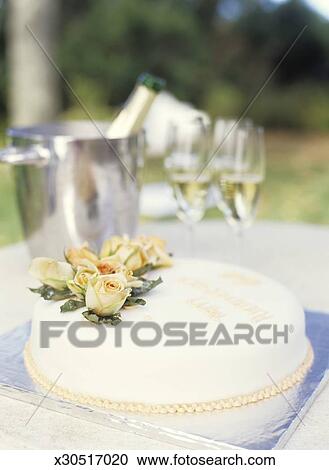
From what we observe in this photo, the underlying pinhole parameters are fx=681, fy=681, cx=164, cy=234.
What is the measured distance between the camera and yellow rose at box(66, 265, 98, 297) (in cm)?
91

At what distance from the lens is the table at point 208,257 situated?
0.79 meters

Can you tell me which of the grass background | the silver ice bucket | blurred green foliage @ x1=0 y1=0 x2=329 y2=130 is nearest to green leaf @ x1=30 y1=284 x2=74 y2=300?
the silver ice bucket

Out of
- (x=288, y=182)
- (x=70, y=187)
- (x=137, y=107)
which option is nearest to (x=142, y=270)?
(x=70, y=187)

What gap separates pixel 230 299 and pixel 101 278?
0.22 meters

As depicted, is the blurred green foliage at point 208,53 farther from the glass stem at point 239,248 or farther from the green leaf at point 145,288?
the green leaf at point 145,288

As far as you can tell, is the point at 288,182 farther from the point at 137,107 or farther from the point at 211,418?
the point at 211,418

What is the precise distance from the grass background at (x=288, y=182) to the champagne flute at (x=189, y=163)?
99.8 inches

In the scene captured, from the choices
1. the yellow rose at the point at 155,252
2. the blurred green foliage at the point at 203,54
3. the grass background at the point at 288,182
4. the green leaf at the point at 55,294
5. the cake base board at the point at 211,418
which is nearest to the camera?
the cake base board at the point at 211,418

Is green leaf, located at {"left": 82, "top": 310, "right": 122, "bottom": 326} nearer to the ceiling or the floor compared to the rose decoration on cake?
nearer to the floor

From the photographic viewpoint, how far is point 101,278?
877 millimetres

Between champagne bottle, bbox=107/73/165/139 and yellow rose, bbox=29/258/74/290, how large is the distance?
0.52m

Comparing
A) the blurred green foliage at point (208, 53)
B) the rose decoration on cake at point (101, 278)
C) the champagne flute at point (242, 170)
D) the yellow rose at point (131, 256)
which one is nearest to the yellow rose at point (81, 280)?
the rose decoration on cake at point (101, 278)

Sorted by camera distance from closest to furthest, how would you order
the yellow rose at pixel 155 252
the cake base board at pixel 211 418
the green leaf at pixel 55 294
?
the cake base board at pixel 211 418 → the green leaf at pixel 55 294 → the yellow rose at pixel 155 252

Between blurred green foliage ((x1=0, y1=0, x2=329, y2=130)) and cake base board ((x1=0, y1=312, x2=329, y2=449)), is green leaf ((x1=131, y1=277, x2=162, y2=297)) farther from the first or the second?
blurred green foliage ((x1=0, y1=0, x2=329, y2=130))
